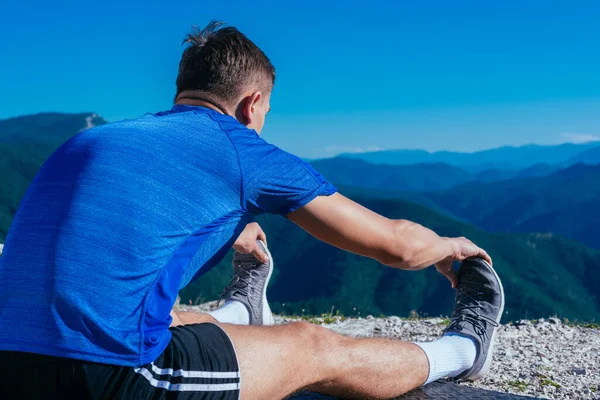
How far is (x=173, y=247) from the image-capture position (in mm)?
2523

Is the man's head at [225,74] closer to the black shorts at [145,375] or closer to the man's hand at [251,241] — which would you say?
the black shorts at [145,375]

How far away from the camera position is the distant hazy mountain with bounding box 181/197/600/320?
125 metres

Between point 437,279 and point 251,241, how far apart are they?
13752 centimetres

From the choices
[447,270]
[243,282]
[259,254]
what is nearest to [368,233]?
[447,270]

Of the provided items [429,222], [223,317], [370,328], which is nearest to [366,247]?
[223,317]

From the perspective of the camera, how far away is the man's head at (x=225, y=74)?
299 centimetres

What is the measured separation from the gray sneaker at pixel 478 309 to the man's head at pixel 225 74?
1.96m

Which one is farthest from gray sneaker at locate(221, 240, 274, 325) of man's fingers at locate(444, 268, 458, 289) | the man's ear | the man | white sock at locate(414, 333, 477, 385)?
the man's ear

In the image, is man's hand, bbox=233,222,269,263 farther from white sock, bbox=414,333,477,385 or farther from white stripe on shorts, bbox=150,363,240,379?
white stripe on shorts, bbox=150,363,240,379

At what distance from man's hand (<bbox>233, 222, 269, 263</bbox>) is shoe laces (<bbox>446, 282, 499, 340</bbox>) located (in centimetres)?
153

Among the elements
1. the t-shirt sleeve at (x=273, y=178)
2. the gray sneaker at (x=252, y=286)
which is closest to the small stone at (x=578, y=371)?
the gray sneaker at (x=252, y=286)

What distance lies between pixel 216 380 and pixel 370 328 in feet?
13.6

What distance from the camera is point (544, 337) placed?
20.2 feet

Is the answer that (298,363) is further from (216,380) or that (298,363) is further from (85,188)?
(85,188)
